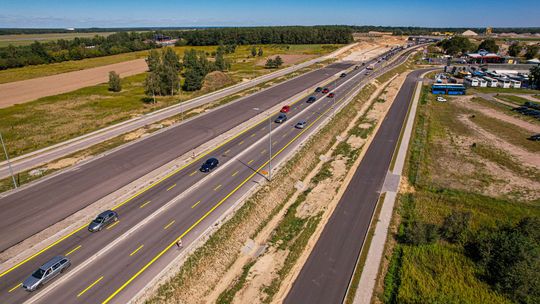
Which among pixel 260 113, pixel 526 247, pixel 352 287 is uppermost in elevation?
pixel 260 113

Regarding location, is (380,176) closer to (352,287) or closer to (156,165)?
(352,287)

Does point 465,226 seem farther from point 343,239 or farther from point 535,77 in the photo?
point 535,77

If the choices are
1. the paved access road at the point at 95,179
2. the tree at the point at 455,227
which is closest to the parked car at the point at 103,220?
the paved access road at the point at 95,179

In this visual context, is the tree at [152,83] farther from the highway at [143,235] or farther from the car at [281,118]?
the highway at [143,235]

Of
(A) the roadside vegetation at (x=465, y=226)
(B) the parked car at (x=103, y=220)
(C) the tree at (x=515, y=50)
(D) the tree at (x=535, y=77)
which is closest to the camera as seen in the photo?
(A) the roadside vegetation at (x=465, y=226)

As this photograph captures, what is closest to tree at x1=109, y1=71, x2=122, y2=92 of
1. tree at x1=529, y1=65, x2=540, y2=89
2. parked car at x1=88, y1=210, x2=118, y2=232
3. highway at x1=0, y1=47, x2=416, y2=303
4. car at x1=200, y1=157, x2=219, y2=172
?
highway at x1=0, y1=47, x2=416, y2=303

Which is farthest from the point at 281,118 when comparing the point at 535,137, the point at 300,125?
the point at 535,137

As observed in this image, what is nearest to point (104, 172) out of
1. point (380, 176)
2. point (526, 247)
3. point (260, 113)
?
point (260, 113)
